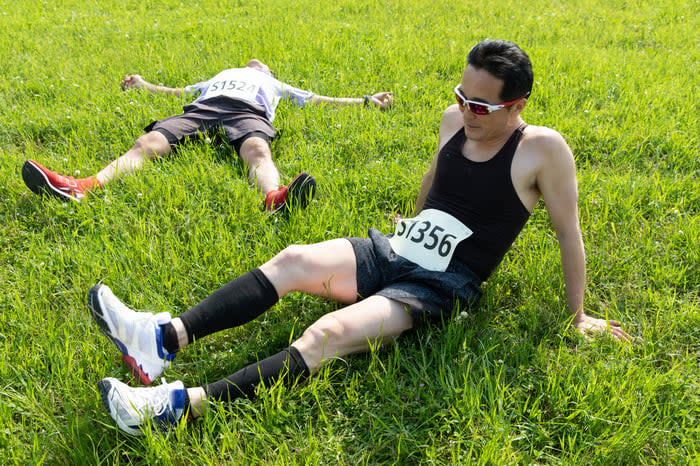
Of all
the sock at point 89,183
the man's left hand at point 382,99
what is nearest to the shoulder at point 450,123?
the man's left hand at point 382,99

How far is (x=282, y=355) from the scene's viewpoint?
2471 millimetres

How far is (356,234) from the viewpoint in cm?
369

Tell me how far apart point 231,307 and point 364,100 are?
3344 mm

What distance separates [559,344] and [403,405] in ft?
3.19

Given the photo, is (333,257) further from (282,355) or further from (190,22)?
(190,22)

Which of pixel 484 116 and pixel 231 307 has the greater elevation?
pixel 484 116

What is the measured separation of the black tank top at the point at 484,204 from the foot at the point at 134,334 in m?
1.60

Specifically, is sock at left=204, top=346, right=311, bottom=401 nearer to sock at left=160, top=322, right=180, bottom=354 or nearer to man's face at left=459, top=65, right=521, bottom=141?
sock at left=160, top=322, right=180, bottom=354

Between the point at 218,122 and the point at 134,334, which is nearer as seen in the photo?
the point at 134,334

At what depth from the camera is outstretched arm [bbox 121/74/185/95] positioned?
5621 mm

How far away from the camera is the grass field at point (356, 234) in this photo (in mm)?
2342

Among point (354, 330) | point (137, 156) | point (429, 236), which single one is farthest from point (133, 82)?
point (354, 330)

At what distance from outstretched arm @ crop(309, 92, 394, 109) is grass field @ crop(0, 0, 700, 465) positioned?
19 cm

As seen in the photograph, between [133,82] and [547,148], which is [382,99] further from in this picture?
[547,148]
